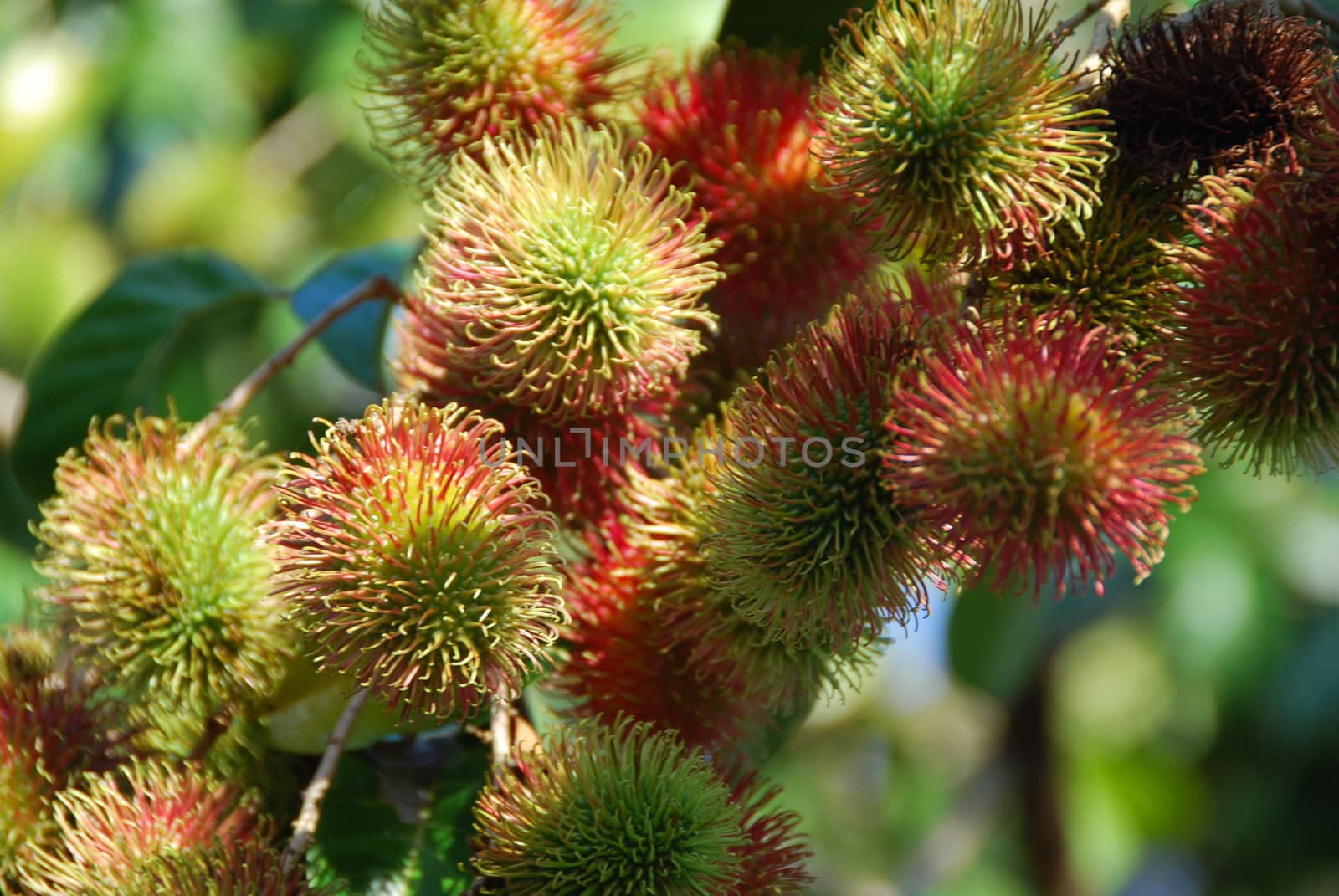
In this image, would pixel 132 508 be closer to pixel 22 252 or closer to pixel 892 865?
pixel 22 252

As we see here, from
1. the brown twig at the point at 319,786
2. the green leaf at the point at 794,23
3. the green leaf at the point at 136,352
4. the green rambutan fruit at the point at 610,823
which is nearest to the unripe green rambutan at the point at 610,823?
the green rambutan fruit at the point at 610,823

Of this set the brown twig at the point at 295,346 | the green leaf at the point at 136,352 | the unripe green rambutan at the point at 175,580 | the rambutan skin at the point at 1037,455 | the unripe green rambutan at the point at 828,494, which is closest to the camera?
the rambutan skin at the point at 1037,455

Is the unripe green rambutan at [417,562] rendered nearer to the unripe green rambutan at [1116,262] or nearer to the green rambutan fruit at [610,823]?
the green rambutan fruit at [610,823]

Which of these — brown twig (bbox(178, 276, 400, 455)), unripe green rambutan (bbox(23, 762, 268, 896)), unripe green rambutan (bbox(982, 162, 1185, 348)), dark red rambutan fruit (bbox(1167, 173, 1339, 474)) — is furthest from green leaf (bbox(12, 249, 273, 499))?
dark red rambutan fruit (bbox(1167, 173, 1339, 474))

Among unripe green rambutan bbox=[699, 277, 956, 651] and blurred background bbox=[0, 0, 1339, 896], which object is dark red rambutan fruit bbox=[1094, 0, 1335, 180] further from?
blurred background bbox=[0, 0, 1339, 896]

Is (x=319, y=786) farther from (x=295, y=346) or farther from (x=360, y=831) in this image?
(x=295, y=346)

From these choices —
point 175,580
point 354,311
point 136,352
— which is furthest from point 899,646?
point 175,580
